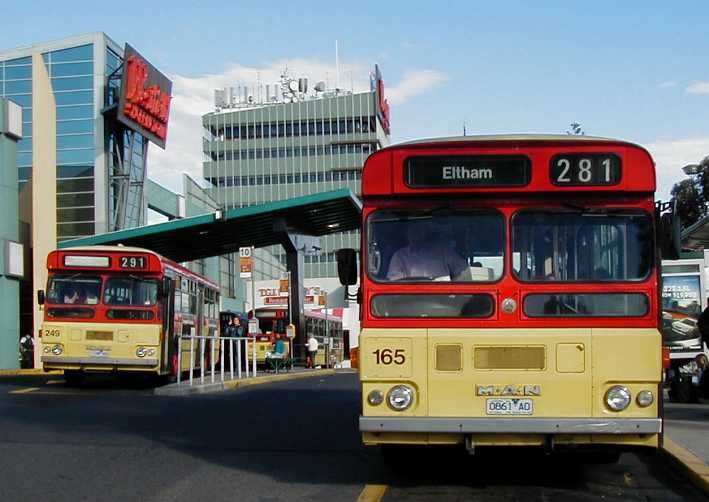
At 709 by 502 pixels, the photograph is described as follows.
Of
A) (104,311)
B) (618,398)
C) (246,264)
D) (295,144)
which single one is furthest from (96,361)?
(295,144)

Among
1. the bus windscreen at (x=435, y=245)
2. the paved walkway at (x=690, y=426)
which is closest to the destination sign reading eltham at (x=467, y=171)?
the bus windscreen at (x=435, y=245)

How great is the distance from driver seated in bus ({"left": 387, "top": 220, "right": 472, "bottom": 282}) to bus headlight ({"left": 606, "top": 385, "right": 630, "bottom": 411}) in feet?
4.76

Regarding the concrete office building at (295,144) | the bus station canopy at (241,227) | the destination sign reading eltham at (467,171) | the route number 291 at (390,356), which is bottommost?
the route number 291 at (390,356)

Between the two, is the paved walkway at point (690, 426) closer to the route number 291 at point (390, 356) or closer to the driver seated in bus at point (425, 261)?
the driver seated in bus at point (425, 261)

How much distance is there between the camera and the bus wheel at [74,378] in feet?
75.5

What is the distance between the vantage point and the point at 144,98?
4781cm

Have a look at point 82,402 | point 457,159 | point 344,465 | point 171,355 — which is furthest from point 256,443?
point 171,355

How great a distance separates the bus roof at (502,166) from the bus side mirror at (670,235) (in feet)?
0.97

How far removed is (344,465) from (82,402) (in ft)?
27.5

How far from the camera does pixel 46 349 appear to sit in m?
21.4

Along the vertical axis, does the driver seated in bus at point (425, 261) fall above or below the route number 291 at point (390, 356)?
above

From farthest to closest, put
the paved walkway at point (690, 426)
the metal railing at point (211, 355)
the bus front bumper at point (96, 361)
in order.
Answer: the metal railing at point (211, 355) → the bus front bumper at point (96, 361) → the paved walkway at point (690, 426)

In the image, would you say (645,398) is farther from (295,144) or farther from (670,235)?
(295,144)

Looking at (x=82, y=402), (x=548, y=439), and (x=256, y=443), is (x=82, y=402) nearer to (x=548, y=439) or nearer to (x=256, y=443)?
(x=256, y=443)
